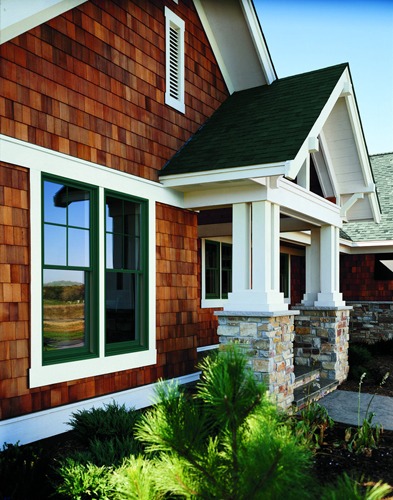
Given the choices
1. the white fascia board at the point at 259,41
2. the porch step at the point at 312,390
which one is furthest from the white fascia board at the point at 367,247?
the white fascia board at the point at 259,41

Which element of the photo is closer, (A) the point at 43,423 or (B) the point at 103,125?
(A) the point at 43,423

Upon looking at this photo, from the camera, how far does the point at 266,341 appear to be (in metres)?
6.13

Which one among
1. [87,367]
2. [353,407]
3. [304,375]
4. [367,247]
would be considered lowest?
[353,407]

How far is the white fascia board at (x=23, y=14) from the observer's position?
4328mm

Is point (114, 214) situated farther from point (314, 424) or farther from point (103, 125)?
point (314, 424)

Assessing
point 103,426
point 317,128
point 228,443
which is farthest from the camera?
point 317,128

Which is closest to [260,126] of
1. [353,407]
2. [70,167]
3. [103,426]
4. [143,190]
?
[143,190]

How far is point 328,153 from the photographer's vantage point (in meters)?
8.91

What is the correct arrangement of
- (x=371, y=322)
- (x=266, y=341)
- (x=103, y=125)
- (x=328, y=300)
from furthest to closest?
(x=371, y=322)
(x=328, y=300)
(x=266, y=341)
(x=103, y=125)

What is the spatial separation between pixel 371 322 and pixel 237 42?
9001mm

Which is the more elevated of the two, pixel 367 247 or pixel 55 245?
pixel 367 247

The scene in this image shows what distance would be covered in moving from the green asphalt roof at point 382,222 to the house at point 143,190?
565 cm

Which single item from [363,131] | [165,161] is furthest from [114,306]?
[363,131]

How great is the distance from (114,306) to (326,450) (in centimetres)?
293
